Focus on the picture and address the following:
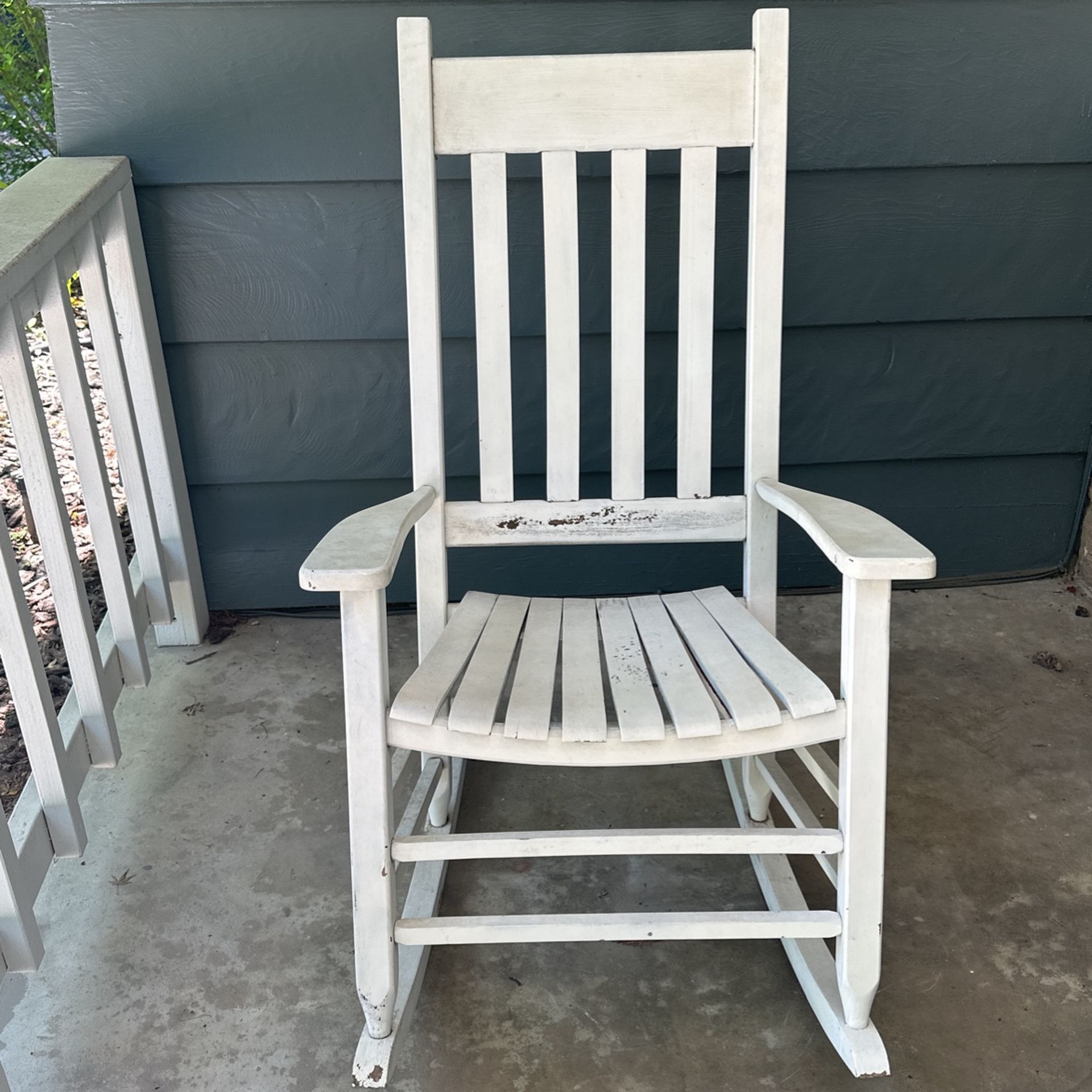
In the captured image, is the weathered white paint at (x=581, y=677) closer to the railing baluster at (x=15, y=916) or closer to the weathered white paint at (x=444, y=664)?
the weathered white paint at (x=444, y=664)

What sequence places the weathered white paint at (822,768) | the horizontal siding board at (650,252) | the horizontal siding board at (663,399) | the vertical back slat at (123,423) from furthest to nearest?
the horizontal siding board at (663,399) → the horizontal siding board at (650,252) → the vertical back slat at (123,423) → the weathered white paint at (822,768)

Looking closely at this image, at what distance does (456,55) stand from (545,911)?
1.44 metres

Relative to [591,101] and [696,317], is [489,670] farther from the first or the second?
[591,101]

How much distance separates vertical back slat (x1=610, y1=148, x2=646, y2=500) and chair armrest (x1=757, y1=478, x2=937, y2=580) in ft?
0.88

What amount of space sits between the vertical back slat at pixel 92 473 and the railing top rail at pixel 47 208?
0.07m

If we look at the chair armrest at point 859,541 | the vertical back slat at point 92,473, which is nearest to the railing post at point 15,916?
the vertical back slat at point 92,473

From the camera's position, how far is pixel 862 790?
49.8 inches

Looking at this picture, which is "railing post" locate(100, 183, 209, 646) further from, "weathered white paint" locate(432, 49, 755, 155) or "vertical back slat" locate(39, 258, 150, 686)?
"weathered white paint" locate(432, 49, 755, 155)

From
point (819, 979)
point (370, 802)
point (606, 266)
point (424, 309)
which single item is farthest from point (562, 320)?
point (819, 979)

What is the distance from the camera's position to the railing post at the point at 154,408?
1.95 meters

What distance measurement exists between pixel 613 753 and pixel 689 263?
2.47ft

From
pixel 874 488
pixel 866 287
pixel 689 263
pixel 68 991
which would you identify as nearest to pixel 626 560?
pixel 874 488

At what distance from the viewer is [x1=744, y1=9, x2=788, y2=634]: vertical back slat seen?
4.96 feet

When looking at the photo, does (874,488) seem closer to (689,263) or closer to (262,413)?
(689,263)
